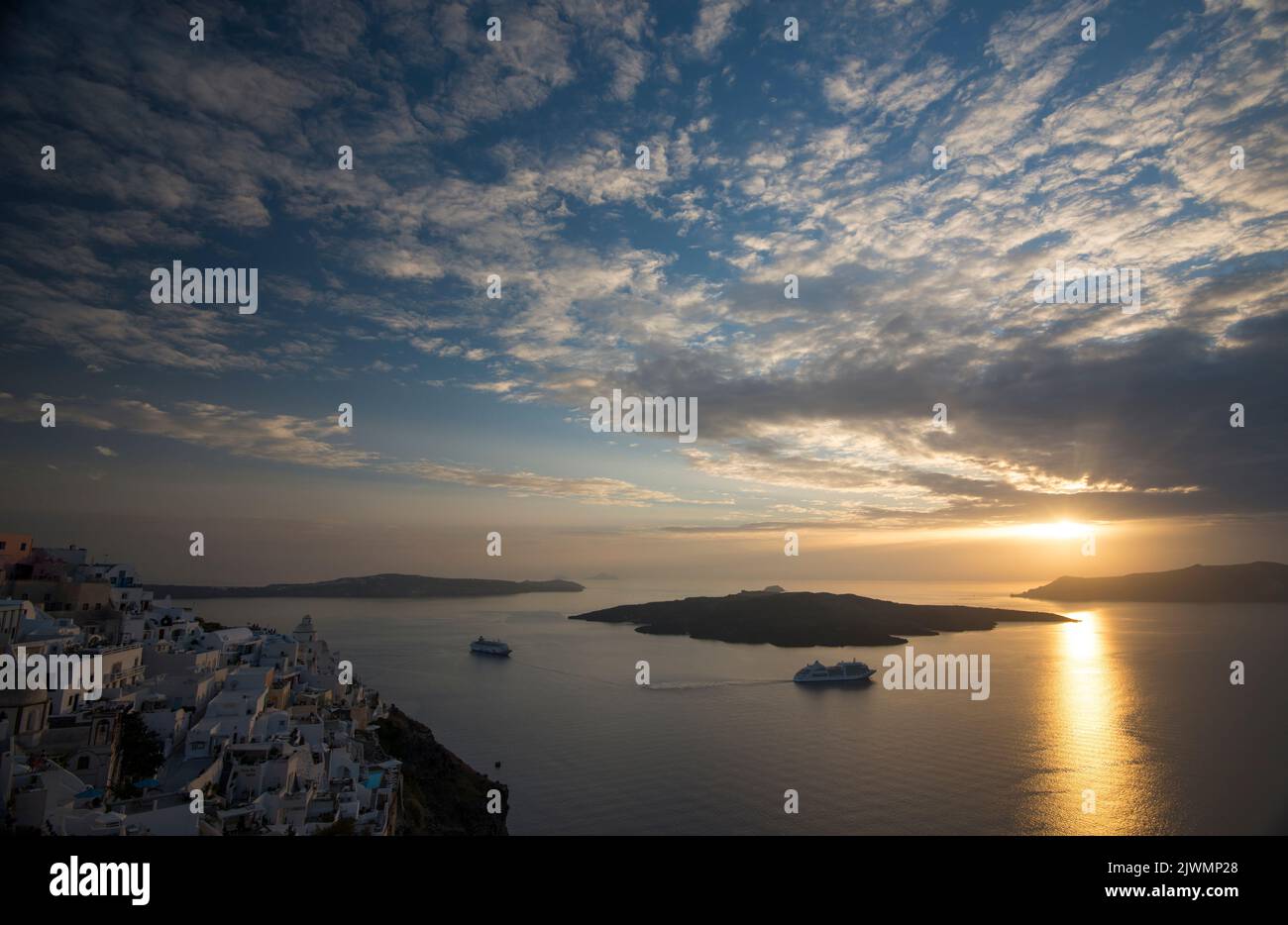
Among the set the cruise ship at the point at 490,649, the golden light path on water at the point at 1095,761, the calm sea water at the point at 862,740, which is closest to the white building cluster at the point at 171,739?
the calm sea water at the point at 862,740

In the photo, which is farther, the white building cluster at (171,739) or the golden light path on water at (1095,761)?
the golden light path on water at (1095,761)

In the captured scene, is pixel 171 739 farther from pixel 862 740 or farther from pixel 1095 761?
pixel 1095 761

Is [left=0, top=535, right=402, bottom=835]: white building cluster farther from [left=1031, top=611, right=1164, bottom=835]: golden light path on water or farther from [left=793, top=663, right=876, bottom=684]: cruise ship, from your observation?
[left=793, top=663, right=876, bottom=684]: cruise ship

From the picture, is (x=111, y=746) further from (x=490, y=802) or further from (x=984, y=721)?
(x=984, y=721)

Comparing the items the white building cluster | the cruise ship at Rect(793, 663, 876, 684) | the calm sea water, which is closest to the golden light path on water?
the calm sea water

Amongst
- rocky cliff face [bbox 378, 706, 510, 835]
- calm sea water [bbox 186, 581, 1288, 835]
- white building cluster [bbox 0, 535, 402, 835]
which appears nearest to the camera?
Answer: white building cluster [bbox 0, 535, 402, 835]

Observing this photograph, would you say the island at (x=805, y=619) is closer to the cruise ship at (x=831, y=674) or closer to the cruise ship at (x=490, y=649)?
the cruise ship at (x=831, y=674)

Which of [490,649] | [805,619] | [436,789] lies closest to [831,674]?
[805,619]
